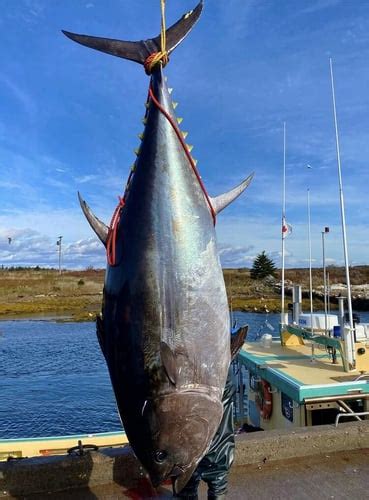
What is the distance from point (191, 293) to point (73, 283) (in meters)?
55.6

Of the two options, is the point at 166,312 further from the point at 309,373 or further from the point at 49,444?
the point at 49,444

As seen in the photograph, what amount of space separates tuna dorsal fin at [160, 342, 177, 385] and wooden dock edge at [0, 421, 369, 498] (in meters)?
2.02

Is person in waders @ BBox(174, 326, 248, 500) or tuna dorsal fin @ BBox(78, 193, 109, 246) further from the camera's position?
person in waders @ BBox(174, 326, 248, 500)

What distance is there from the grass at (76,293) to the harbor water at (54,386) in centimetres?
983

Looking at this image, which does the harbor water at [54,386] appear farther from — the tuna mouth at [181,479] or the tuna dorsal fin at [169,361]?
the tuna dorsal fin at [169,361]

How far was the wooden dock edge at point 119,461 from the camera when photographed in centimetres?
348

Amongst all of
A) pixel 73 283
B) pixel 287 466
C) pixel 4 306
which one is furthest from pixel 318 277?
pixel 287 466

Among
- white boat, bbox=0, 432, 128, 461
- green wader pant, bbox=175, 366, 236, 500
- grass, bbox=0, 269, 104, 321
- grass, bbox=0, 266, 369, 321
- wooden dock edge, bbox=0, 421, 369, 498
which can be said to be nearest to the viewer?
green wader pant, bbox=175, 366, 236, 500

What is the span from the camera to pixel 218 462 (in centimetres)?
272

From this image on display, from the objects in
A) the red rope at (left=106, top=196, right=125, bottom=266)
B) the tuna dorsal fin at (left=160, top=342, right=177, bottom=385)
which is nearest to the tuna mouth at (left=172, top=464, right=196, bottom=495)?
the tuna dorsal fin at (left=160, top=342, right=177, bottom=385)

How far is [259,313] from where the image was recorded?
1510 inches

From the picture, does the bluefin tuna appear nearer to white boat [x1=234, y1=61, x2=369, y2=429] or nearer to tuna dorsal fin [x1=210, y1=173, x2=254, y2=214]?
tuna dorsal fin [x1=210, y1=173, x2=254, y2=214]

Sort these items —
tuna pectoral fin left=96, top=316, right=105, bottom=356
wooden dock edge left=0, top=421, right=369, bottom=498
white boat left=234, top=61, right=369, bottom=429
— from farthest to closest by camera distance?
white boat left=234, top=61, right=369, bottom=429 → wooden dock edge left=0, top=421, right=369, bottom=498 → tuna pectoral fin left=96, top=316, right=105, bottom=356

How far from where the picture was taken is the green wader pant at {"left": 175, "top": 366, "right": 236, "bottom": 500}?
2.72 m
